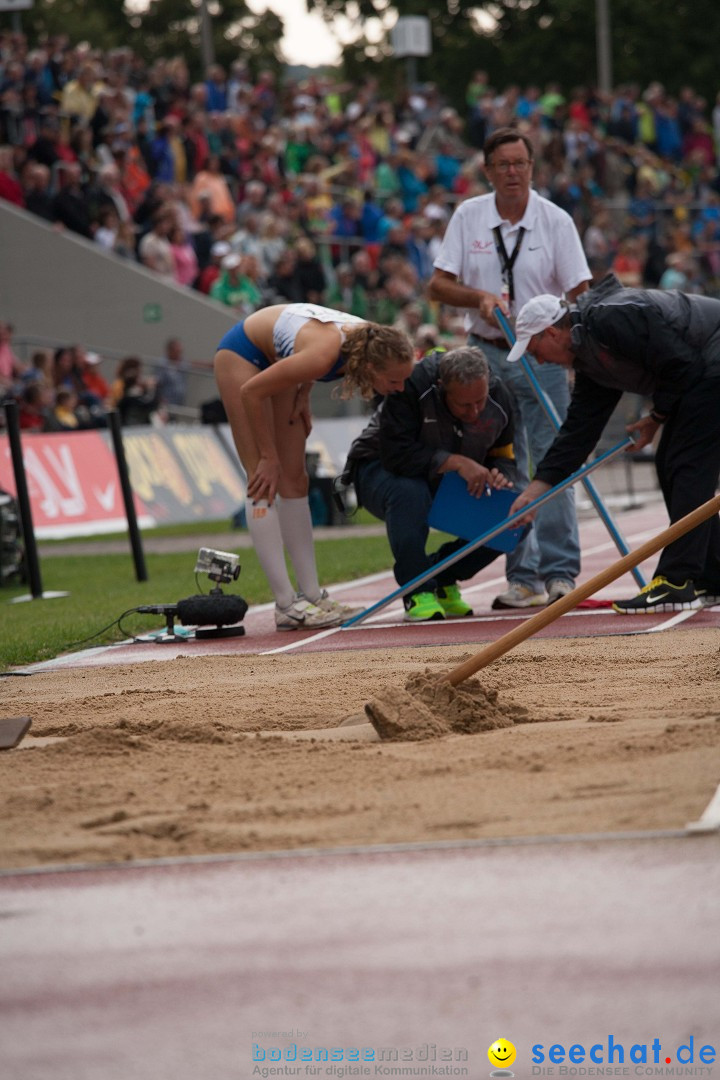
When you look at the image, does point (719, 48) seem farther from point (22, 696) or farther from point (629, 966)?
point (629, 966)

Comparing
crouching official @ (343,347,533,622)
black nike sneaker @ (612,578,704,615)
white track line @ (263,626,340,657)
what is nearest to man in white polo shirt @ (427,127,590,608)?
crouching official @ (343,347,533,622)

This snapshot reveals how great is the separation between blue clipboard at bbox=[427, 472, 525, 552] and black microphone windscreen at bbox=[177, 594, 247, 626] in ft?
3.48

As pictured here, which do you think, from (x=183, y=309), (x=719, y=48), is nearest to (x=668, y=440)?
(x=183, y=309)

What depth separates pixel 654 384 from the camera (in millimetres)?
7516

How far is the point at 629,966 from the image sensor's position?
2830 millimetres

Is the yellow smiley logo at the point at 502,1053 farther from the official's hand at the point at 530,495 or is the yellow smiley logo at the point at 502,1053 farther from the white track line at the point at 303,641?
the official's hand at the point at 530,495

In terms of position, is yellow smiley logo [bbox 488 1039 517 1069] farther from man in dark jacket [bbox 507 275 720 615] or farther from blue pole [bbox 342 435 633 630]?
blue pole [bbox 342 435 633 630]

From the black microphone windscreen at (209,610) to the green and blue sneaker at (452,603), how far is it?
1.07 m

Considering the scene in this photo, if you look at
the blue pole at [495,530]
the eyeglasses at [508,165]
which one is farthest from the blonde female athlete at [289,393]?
the eyeglasses at [508,165]

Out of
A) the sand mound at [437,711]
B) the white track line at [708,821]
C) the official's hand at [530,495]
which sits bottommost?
the sand mound at [437,711]

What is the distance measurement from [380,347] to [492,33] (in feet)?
143

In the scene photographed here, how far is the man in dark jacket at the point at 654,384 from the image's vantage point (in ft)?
23.5

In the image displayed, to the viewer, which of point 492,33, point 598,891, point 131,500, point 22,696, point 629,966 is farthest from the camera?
point 492,33

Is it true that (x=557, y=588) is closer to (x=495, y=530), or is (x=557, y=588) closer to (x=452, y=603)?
(x=452, y=603)
